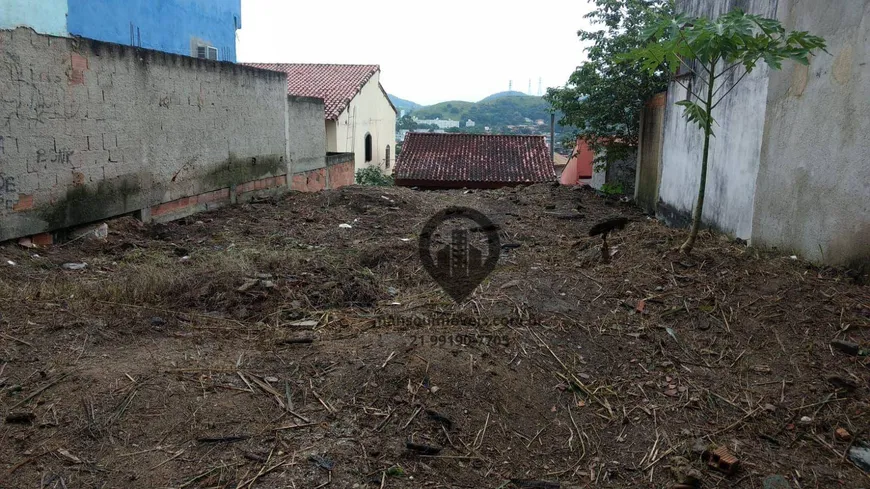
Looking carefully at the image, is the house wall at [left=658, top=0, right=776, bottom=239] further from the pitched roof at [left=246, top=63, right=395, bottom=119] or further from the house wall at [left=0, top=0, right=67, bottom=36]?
the pitched roof at [left=246, top=63, right=395, bottom=119]

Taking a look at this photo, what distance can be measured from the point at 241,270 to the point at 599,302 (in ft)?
9.83

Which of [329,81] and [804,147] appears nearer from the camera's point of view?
[804,147]

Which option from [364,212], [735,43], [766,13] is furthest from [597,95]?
[735,43]

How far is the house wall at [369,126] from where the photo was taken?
22312 mm

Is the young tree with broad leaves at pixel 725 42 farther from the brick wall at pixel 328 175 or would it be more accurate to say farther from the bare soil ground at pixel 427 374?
the brick wall at pixel 328 175

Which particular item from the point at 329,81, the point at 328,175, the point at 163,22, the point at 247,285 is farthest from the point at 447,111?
the point at 247,285

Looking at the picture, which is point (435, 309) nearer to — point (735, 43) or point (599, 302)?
point (599, 302)

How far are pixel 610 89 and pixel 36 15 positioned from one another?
10360 millimetres

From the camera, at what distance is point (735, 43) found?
4.21m

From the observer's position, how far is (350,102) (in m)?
22.6

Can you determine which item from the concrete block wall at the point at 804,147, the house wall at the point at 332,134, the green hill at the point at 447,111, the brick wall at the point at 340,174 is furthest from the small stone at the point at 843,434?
the green hill at the point at 447,111

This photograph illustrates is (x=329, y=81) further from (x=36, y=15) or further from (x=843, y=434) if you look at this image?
(x=843, y=434)

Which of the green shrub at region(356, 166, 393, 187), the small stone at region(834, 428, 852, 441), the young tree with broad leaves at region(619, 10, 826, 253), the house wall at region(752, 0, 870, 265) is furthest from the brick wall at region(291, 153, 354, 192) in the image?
the small stone at region(834, 428, 852, 441)

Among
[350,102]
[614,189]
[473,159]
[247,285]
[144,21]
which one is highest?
[144,21]
